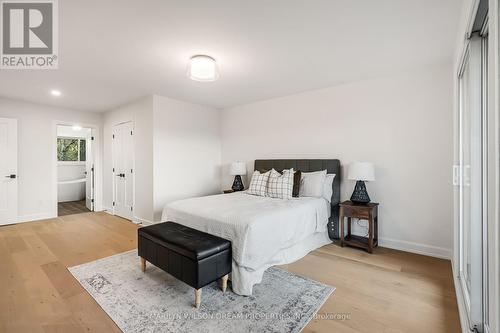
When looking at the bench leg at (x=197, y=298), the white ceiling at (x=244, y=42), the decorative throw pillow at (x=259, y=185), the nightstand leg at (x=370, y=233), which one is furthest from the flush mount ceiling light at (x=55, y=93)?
the nightstand leg at (x=370, y=233)

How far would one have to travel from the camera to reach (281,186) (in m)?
3.60

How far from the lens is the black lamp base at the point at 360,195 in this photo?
3.29 metres

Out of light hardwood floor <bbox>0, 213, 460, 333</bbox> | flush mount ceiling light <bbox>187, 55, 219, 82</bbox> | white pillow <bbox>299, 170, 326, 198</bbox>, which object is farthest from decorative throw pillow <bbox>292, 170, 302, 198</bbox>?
flush mount ceiling light <bbox>187, 55, 219, 82</bbox>

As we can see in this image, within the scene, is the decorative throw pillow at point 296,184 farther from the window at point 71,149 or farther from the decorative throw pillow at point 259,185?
the window at point 71,149

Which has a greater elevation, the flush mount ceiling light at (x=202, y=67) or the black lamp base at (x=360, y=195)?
the flush mount ceiling light at (x=202, y=67)

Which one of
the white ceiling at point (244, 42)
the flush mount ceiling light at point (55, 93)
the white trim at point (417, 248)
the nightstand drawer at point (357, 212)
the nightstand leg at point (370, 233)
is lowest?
the white trim at point (417, 248)

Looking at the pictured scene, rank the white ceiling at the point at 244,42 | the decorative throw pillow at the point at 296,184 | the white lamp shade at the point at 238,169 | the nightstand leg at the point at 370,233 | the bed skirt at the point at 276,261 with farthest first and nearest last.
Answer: the white lamp shade at the point at 238,169
the decorative throw pillow at the point at 296,184
the nightstand leg at the point at 370,233
the bed skirt at the point at 276,261
the white ceiling at the point at 244,42

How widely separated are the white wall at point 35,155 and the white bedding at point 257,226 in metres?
3.78

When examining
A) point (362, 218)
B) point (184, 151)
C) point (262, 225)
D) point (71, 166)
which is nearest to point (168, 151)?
point (184, 151)

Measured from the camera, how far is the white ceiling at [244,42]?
76.5 inches

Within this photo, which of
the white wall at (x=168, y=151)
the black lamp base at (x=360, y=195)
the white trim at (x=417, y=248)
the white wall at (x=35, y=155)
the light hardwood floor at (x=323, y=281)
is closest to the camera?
the light hardwood floor at (x=323, y=281)

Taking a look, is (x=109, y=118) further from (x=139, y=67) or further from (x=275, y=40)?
(x=275, y=40)

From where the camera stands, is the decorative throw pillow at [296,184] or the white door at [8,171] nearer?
the decorative throw pillow at [296,184]

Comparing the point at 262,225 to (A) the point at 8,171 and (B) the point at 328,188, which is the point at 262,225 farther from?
(A) the point at 8,171
